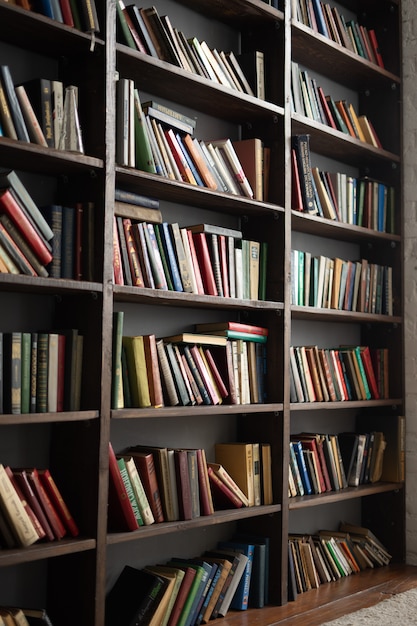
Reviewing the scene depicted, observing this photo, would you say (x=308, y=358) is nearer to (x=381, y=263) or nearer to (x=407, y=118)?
(x=381, y=263)

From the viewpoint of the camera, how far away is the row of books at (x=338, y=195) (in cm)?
365

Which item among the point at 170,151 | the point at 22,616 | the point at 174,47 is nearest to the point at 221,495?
the point at 22,616

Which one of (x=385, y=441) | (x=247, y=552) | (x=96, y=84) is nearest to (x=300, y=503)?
(x=247, y=552)

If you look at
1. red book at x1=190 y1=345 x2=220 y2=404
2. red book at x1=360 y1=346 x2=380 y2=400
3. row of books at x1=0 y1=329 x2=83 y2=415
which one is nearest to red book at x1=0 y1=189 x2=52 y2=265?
row of books at x1=0 y1=329 x2=83 y2=415

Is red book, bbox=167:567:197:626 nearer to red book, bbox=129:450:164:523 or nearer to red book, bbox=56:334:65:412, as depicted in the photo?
red book, bbox=129:450:164:523

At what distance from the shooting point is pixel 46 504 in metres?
2.61

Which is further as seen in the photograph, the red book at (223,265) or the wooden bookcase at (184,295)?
the red book at (223,265)

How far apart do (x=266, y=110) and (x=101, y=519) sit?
1800mm

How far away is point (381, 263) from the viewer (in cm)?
436

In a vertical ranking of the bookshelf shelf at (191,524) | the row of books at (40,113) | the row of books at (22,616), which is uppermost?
the row of books at (40,113)

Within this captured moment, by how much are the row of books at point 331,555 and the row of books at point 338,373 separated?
25.4 inches

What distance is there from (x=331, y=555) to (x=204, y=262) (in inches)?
60.1

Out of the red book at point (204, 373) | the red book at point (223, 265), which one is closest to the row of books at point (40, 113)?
the red book at point (223, 265)

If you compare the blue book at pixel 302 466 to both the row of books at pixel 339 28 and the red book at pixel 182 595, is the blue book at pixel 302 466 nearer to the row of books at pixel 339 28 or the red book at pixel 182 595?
the red book at pixel 182 595
